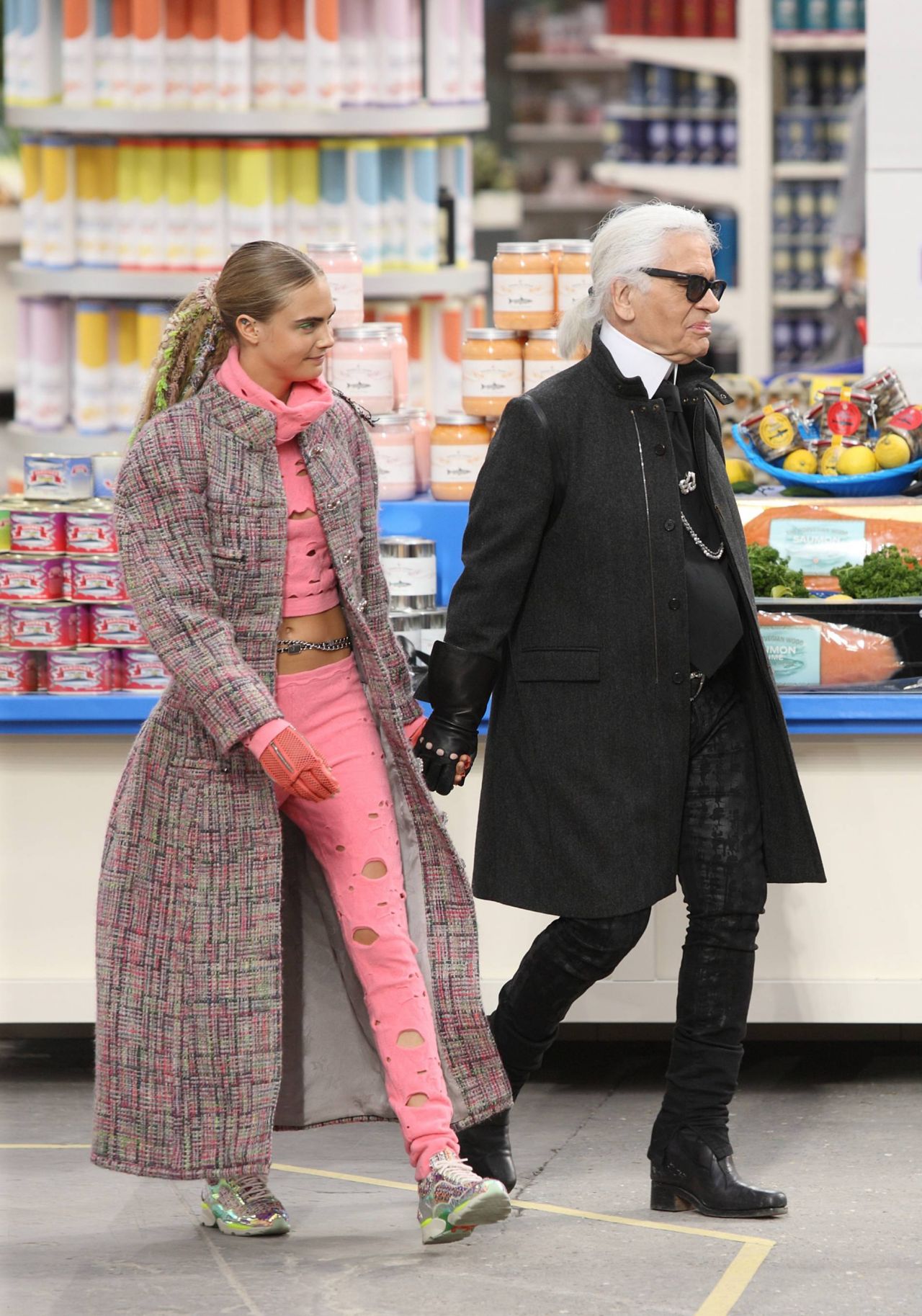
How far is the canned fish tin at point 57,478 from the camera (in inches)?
167

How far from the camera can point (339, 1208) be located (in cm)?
354

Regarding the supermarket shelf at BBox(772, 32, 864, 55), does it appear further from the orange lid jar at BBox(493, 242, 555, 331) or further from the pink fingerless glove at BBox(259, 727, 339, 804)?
the pink fingerless glove at BBox(259, 727, 339, 804)

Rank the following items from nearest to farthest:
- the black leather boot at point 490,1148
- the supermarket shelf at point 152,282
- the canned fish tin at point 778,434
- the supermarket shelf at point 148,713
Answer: the black leather boot at point 490,1148
the supermarket shelf at point 148,713
the canned fish tin at point 778,434
the supermarket shelf at point 152,282

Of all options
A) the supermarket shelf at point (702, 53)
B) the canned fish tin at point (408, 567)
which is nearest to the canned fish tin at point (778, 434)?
the canned fish tin at point (408, 567)

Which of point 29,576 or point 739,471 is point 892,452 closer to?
point 739,471

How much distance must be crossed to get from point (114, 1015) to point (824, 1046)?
1.81 meters

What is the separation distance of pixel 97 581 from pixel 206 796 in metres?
1.06

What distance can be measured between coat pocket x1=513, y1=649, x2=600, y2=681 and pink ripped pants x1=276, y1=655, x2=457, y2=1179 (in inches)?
10.9

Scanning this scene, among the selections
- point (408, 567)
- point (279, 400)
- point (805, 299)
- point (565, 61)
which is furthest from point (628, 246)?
point (565, 61)

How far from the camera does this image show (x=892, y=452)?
14.8 ft

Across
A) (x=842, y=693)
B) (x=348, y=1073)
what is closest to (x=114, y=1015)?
(x=348, y=1073)

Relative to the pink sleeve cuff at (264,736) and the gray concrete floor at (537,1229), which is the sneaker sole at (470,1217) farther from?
the pink sleeve cuff at (264,736)

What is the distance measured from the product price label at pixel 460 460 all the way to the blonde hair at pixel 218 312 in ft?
3.49

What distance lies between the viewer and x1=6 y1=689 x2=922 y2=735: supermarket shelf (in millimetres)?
4012
